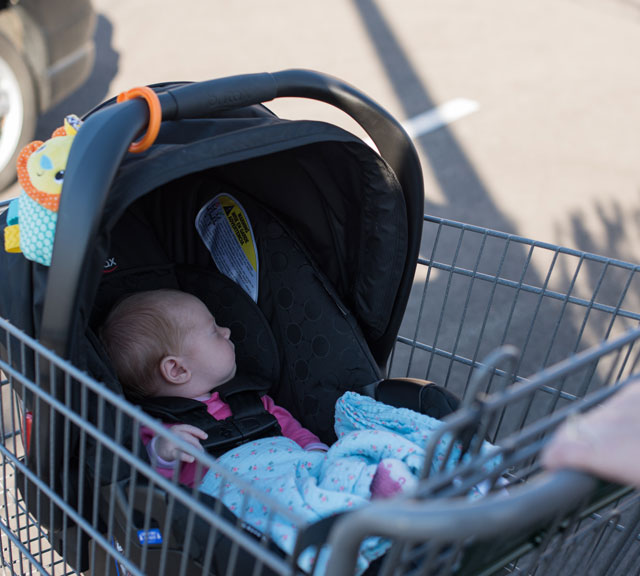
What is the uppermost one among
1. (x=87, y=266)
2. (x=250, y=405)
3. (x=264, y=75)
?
(x=264, y=75)

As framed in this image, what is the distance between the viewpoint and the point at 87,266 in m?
1.09

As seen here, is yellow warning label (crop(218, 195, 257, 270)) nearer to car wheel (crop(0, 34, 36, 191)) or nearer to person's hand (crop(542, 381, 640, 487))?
person's hand (crop(542, 381, 640, 487))

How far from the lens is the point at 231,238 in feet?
6.12

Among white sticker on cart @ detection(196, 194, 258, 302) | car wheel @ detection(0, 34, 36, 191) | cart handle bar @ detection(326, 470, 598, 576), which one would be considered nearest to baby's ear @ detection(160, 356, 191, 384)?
white sticker on cart @ detection(196, 194, 258, 302)

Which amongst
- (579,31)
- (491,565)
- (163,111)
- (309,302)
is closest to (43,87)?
(309,302)

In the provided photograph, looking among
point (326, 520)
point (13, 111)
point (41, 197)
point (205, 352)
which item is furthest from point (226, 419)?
point (13, 111)

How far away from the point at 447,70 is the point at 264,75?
3.83 metres

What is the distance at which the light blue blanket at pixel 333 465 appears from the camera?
4.06 feet

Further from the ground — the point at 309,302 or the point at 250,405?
the point at 309,302

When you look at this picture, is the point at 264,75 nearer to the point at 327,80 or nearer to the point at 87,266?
the point at 327,80

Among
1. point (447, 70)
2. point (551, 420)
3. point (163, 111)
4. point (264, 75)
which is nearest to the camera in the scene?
point (551, 420)

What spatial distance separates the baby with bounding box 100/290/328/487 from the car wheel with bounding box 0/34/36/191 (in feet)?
6.57

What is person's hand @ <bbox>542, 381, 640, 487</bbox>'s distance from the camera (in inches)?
30.5

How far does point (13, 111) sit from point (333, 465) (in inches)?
109
